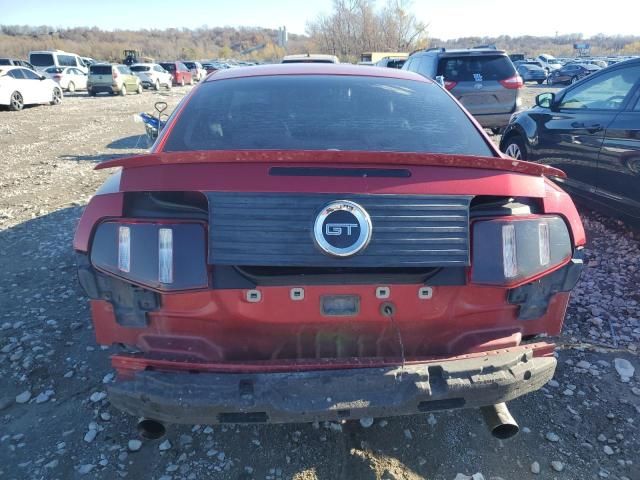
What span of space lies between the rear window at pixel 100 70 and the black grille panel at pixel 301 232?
27437 millimetres

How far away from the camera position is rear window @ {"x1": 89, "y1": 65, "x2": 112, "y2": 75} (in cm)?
2556

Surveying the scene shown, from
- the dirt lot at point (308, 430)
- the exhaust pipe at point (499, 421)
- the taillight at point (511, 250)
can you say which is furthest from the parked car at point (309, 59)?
the exhaust pipe at point (499, 421)

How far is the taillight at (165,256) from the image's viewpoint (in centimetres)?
186

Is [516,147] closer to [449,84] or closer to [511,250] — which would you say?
[449,84]

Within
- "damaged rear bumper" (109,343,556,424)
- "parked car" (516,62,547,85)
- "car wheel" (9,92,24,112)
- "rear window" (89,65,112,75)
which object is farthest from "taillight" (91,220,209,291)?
"parked car" (516,62,547,85)

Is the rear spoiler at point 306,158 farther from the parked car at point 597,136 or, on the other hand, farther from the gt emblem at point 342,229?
the parked car at point 597,136

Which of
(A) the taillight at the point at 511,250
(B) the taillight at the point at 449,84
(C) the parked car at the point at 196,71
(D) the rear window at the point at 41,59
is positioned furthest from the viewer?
(C) the parked car at the point at 196,71

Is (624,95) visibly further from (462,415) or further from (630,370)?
(462,415)

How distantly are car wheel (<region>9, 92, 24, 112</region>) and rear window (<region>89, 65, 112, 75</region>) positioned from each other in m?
8.36

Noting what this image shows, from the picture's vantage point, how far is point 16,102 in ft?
58.1

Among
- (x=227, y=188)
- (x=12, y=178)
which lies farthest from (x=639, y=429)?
(x=12, y=178)

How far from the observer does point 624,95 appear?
4.71m

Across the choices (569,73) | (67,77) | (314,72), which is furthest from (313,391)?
(569,73)

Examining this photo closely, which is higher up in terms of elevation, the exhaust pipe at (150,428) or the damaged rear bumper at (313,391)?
the damaged rear bumper at (313,391)
